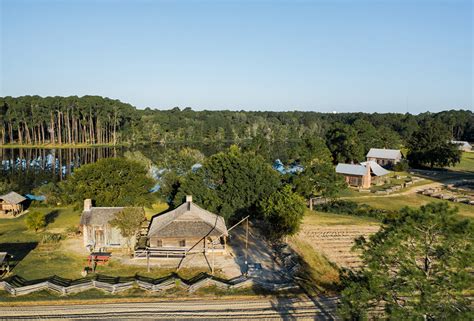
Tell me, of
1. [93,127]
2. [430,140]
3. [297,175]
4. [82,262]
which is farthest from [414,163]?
[93,127]

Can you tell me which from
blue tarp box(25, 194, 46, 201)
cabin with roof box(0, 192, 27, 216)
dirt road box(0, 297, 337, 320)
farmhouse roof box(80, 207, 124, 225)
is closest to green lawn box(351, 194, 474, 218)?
dirt road box(0, 297, 337, 320)

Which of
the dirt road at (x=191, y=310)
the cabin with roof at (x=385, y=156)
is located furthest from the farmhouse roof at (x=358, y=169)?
the dirt road at (x=191, y=310)

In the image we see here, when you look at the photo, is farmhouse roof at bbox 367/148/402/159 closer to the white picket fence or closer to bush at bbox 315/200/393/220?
bush at bbox 315/200/393/220

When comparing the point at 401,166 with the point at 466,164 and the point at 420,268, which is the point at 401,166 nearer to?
the point at 466,164

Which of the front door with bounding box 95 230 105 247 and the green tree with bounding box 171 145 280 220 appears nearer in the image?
the front door with bounding box 95 230 105 247

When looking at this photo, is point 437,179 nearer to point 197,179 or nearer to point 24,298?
point 197,179
